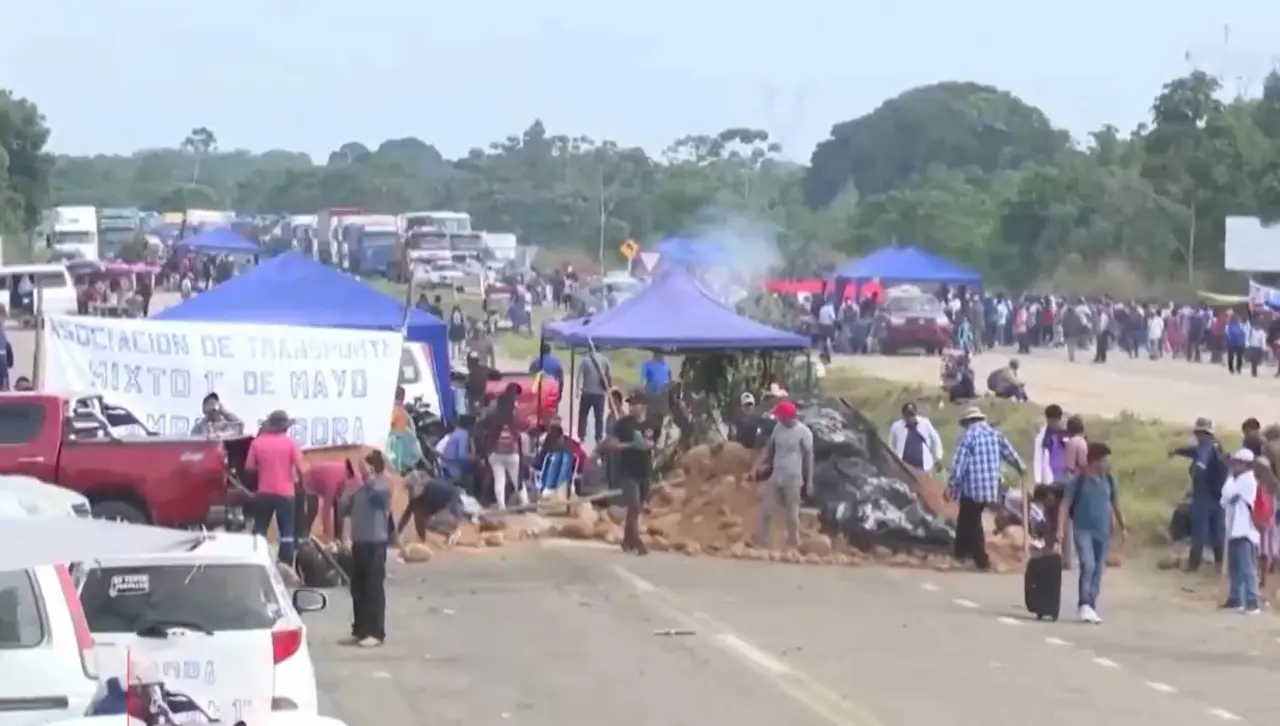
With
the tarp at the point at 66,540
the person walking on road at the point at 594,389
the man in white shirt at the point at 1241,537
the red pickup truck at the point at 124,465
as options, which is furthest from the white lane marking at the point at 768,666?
the person walking on road at the point at 594,389

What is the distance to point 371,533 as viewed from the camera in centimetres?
1861

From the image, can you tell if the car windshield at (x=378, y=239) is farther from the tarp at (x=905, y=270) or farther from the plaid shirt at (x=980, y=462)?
the plaid shirt at (x=980, y=462)

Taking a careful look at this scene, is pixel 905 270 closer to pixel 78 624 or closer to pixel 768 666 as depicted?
pixel 768 666

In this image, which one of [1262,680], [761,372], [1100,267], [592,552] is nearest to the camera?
[1262,680]

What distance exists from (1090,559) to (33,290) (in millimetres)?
37707

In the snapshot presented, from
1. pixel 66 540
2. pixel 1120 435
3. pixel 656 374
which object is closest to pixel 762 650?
pixel 66 540

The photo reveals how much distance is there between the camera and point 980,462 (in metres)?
23.5

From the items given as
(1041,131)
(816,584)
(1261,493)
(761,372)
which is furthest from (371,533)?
(1041,131)

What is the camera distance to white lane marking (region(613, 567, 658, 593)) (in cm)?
2267

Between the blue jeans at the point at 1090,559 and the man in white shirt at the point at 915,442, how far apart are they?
259 inches

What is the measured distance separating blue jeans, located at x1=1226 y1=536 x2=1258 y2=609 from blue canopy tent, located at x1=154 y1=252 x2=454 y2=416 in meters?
12.7

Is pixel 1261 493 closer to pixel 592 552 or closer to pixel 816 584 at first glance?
pixel 816 584

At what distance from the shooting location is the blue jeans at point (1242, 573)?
21.9m

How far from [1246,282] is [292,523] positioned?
59.3 meters
